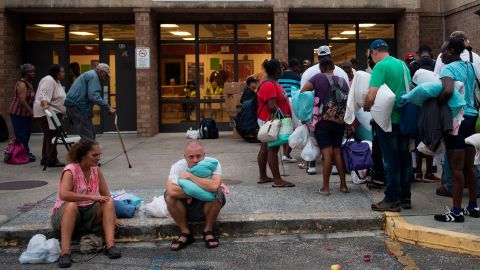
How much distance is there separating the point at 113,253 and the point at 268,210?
1905mm

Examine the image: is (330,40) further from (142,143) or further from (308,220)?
(308,220)

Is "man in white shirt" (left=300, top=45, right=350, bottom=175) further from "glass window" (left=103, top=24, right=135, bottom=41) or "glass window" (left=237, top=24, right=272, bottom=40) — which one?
"glass window" (left=103, top=24, right=135, bottom=41)

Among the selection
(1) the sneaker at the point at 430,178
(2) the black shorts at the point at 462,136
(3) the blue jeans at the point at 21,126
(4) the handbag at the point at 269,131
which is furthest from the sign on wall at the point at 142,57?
(2) the black shorts at the point at 462,136

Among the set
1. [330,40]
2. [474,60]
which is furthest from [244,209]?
[330,40]

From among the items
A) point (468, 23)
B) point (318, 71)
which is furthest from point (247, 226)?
point (468, 23)

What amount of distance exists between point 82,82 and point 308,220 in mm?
4931

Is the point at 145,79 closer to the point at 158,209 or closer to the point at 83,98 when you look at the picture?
the point at 83,98

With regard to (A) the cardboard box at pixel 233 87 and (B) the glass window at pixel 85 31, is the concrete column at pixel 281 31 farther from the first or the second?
(B) the glass window at pixel 85 31

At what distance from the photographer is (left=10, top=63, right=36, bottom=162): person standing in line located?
9938mm

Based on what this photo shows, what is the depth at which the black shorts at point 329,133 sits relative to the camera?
6938 mm

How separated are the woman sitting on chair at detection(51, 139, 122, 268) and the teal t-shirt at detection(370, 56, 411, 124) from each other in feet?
10.0

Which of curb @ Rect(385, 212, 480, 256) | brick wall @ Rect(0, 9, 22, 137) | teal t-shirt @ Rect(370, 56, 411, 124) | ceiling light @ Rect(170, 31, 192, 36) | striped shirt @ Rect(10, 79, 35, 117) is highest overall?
ceiling light @ Rect(170, 31, 192, 36)

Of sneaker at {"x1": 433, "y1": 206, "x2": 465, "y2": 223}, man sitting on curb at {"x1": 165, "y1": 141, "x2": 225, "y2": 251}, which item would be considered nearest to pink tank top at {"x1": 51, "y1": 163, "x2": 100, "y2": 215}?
man sitting on curb at {"x1": 165, "y1": 141, "x2": 225, "y2": 251}

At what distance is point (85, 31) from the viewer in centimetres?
1566
